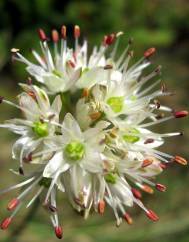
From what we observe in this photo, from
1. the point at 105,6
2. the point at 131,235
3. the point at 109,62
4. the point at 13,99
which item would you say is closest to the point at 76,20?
the point at 105,6

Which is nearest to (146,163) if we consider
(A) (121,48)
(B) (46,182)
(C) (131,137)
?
(C) (131,137)

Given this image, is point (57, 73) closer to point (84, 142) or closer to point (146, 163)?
point (84, 142)

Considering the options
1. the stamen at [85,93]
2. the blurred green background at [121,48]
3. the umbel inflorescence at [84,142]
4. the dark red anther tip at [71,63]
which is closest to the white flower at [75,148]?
the umbel inflorescence at [84,142]

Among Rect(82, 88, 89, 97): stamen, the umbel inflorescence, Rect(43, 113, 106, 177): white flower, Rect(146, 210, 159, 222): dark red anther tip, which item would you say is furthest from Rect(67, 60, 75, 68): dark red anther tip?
Rect(146, 210, 159, 222): dark red anther tip

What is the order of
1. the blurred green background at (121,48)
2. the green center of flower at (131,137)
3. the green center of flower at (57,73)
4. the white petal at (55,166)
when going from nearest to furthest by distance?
the white petal at (55,166)
the green center of flower at (131,137)
the green center of flower at (57,73)
the blurred green background at (121,48)

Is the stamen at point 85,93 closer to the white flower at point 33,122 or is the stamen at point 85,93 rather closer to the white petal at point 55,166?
the white flower at point 33,122

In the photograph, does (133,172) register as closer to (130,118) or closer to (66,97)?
(130,118)

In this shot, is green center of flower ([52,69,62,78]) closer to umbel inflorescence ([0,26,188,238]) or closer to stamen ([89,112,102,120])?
umbel inflorescence ([0,26,188,238])
